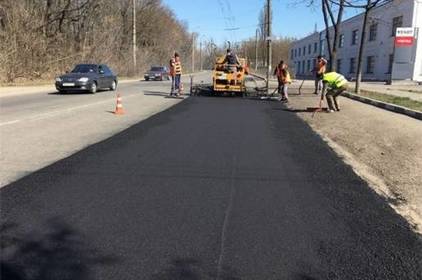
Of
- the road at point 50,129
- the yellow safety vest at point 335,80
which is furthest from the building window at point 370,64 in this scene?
the yellow safety vest at point 335,80

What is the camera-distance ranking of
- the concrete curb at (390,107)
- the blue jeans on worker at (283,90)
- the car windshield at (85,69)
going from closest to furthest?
1. the concrete curb at (390,107)
2. the blue jeans on worker at (283,90)
3. the car windshield at (85,69)

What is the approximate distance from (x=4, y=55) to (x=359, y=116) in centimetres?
2483

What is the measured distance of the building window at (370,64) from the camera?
2125 inches

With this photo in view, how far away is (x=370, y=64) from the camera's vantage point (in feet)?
180

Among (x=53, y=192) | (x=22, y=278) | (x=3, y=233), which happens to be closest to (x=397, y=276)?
(x=22, y=278)

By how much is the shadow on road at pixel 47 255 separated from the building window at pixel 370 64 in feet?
174

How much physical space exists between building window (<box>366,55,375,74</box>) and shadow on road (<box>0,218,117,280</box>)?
53020 millimetres

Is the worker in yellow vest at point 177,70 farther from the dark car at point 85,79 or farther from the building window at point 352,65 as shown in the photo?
the building window at point 352,65

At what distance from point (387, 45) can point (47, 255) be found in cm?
4975

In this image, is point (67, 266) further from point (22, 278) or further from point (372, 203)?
point (372, 203)

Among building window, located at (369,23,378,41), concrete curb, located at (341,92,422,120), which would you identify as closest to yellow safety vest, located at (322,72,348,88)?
concrete curb, located at (341,92,422,120)

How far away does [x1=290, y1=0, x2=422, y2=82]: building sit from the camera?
43.7 metres

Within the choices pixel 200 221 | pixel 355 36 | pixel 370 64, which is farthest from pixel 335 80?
pixel 355 36

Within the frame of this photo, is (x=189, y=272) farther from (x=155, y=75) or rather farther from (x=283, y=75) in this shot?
(x=155, y=75)
